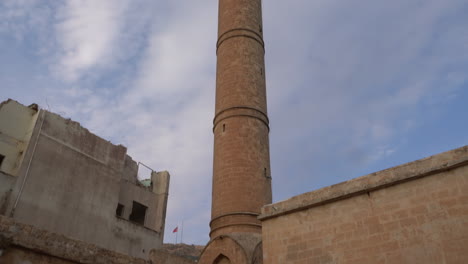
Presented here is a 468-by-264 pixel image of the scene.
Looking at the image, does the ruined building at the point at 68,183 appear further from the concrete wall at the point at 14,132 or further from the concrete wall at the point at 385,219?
the concrete wall at the point at 385,219

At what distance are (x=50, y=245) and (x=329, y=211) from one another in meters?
4.55

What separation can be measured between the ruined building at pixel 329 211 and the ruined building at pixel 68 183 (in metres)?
Answer: 4.99

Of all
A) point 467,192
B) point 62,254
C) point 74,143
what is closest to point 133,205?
point 74,143

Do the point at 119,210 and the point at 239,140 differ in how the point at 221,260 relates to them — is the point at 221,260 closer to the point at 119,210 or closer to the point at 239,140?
the point at 239,140

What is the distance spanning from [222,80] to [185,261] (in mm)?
5254

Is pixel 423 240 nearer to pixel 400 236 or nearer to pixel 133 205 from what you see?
pixel 400 236

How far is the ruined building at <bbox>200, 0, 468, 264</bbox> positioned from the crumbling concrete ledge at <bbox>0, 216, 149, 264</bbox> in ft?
9.63

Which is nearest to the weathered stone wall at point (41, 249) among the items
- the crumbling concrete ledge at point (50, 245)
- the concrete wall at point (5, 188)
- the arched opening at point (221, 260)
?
the crumbling concrete ledge at point (50, 245)

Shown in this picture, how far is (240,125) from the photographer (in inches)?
445

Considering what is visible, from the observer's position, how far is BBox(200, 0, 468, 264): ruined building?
603 cm

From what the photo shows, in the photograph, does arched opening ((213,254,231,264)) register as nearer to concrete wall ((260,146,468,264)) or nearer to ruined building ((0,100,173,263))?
concrete wall ((260,146,468,264))

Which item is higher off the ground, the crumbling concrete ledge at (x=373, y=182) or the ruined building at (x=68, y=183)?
the ruined building at (x=68, y=183)

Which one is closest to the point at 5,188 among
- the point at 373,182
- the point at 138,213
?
the point at 138,213

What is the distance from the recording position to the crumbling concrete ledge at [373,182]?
6.21m
